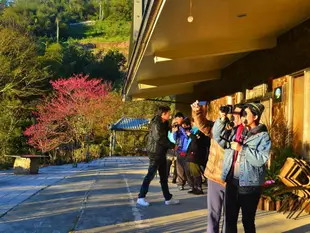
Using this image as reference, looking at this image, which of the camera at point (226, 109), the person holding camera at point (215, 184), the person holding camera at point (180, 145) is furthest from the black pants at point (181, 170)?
the camera at point (226, 109)

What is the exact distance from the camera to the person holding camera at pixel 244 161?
355 cm

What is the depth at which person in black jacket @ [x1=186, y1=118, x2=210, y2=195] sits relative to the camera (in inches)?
282

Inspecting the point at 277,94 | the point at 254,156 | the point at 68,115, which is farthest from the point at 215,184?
the point at 68,115

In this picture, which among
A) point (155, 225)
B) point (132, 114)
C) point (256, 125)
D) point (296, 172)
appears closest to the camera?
point (256, 125)

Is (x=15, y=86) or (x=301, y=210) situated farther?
(x=15, y=86)

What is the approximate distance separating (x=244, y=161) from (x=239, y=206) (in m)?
0.51

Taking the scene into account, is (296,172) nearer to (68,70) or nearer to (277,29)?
(277,29)

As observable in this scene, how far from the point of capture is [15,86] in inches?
979

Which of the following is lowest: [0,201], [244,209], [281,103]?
[0,201]

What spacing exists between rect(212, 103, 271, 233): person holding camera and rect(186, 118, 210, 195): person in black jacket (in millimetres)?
3131

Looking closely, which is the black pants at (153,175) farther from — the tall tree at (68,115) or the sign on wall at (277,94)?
the tall tree at (68,115)

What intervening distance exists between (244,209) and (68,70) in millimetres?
33358

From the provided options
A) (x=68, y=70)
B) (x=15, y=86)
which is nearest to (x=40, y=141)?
(x=15, y=86)

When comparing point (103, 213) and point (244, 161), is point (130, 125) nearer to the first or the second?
point (103, 213)
